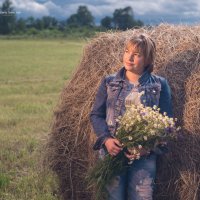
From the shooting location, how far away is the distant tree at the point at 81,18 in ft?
224

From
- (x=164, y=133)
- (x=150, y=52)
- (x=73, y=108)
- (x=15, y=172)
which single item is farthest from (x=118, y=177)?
(x=15, y=172)

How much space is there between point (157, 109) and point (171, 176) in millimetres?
917

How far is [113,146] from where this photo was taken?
4.31m

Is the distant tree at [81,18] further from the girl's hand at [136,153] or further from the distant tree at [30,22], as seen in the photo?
the girl's hand at [136,153]

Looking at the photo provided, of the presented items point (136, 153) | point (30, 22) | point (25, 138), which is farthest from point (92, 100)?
point (30, 22)

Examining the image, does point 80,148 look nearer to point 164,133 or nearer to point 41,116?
point 164,133

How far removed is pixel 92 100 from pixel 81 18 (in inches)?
2773

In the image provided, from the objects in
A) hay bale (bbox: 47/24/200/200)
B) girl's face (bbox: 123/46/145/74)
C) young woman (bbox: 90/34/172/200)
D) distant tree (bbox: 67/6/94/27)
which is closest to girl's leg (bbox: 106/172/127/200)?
young woman (bbox: 90/34/172/200)

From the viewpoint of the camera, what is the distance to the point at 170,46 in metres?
5.47

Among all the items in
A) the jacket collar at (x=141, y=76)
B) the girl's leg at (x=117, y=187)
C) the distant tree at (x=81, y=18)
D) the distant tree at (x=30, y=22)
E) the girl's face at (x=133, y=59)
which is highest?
the girl's face at (x=133, y=59)

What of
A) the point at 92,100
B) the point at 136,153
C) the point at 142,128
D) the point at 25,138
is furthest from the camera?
the point at 25,138

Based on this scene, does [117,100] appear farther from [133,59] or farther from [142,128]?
[142,128]

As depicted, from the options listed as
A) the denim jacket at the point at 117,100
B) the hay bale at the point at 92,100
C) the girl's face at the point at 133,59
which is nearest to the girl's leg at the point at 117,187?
the denim jacket at the point at 117,100

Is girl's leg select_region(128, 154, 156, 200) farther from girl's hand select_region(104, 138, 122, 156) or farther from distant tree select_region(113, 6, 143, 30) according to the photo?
distant tree select_region(113, 6, 143, 30)
